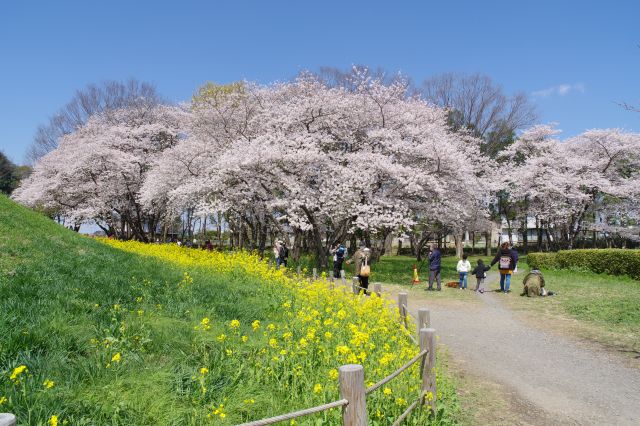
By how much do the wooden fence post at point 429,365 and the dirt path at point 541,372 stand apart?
94cm

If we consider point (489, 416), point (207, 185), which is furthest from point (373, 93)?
point (489, 416)

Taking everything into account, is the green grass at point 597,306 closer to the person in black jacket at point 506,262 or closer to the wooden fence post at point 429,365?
the person in black jacket at point 506,262

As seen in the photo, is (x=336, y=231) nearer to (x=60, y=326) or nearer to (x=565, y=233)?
(x=60, y=326)

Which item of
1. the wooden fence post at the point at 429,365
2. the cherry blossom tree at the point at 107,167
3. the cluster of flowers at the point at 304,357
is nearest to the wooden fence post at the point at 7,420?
the cluster of flowers at the point at 304,357

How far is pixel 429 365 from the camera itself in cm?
473

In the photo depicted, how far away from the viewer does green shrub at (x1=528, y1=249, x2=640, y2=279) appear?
1794cm

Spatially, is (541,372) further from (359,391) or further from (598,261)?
(598,261)

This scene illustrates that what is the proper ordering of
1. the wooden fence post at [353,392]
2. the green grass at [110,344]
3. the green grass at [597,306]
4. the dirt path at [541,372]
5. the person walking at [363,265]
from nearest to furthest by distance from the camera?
the wooden fence post at [353,392] < the green grass at [110,344] < the dirt path at [541,372] < the green grass at [597,306] < the person walking at [363,265]

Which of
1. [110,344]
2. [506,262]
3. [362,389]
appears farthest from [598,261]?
[110,344]

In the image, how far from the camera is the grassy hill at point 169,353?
364cm

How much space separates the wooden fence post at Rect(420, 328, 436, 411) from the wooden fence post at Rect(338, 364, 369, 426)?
2.02 meters

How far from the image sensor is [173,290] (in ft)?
25.6

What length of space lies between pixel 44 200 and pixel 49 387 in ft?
110

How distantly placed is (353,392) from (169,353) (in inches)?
109
